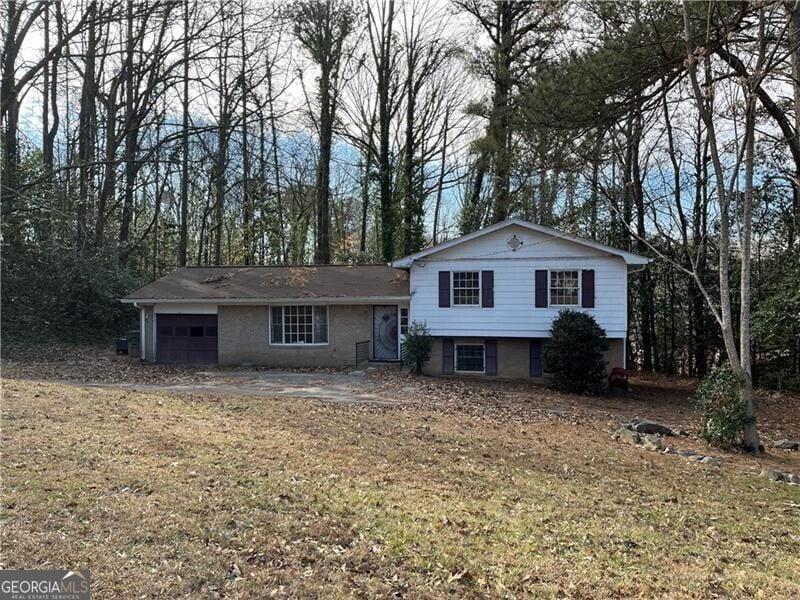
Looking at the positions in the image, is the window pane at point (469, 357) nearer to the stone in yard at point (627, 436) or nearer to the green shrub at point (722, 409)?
the stone in yard at point (627, 436)

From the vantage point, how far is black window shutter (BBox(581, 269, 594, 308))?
685 inches

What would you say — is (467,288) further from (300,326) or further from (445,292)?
(300,326)

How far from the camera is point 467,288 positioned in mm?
18375

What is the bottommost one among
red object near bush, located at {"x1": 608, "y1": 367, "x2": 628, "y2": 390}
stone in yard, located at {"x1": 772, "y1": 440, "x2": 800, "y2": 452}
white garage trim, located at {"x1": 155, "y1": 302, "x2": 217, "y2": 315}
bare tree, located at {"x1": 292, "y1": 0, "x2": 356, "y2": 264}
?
stone in yard, located at {"x1": 772, "y1": 440, "x2": 800, "y2": 452}

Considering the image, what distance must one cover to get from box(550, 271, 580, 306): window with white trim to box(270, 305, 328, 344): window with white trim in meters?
7.76

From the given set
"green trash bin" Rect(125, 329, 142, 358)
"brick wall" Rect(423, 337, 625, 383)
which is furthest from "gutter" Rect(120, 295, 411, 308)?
"brick wall" Rect(423, 337, 625, 383)

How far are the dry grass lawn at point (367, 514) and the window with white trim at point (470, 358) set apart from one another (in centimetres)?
930

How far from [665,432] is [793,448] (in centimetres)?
232

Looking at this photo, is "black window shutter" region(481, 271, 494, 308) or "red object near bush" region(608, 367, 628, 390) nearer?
"red object near bush" region(608, 367, 628, 390)

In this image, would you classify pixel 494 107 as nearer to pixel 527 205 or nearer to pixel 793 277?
pixel 527 205

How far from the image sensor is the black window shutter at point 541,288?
17.7 metres

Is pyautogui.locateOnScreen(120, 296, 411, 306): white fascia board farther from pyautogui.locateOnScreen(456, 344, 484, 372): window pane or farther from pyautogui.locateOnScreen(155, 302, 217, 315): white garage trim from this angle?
A: pyautogui.locateOnScreen(456, 344, 484, 372): window pane

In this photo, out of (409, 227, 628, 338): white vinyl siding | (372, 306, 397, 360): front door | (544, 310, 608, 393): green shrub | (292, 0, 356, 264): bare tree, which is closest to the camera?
(544, 310, 608, 393): green shrub

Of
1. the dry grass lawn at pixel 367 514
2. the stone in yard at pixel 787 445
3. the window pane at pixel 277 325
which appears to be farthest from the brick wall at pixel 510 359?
the dry grass lawn at pixel 367 514
